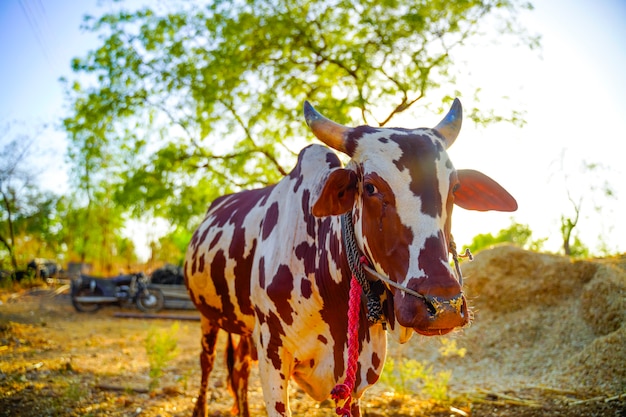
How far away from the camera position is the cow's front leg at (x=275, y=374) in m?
3.21

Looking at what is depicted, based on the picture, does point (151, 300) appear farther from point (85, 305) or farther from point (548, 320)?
point (548, 320)

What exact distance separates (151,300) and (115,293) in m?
0.97

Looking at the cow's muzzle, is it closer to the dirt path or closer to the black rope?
the black rope

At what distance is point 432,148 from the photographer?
8.73ft

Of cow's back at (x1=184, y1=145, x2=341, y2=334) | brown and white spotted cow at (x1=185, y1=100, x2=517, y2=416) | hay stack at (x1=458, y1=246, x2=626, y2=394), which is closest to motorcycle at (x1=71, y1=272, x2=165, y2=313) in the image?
hay stack at (x1=458, y1=246, x2=626, y2=394)

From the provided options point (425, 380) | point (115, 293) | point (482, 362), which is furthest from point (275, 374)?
point (115, 293)

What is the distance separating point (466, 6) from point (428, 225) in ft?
26.7

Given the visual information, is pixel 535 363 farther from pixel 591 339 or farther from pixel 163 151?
pixel 163 151

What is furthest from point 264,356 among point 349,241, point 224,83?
point 224,83

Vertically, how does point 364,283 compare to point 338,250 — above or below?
below

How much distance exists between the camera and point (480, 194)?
3.01 meters

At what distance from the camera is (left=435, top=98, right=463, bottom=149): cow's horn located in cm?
299

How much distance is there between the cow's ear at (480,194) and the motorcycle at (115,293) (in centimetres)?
1235

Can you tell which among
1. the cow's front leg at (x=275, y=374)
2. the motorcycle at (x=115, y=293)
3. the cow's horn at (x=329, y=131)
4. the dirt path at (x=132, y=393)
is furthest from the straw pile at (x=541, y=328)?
the motorcycle at (x=115, y=293)
